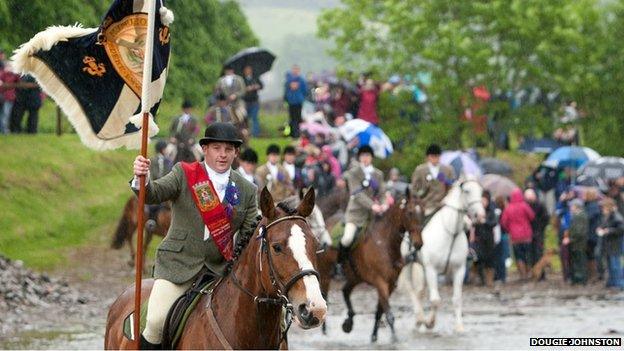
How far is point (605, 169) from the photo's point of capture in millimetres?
31422

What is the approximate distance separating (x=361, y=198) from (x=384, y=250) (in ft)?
3.56

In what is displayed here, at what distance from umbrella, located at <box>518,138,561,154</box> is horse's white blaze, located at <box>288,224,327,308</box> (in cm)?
3025

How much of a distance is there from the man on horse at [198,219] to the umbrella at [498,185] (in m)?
21.8

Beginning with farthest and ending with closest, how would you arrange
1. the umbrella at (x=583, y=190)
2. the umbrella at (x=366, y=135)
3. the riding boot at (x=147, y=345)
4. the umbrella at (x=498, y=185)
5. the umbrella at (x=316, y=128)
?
the umbrella at (x=316, y=128) < the umbrella at (x=366, y=135) < the umbrella at (x=498, y=185) < the umbrella at (x=583, y=190) < the riding boot at (x=147, y=345)

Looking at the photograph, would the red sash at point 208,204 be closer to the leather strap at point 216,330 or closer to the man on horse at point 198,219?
the man on horse at point 198,219

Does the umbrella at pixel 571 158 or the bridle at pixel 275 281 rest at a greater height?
the umbrella at pixel 571 158

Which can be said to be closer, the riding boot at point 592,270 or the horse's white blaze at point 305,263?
the horse's white blaze at point 305,263

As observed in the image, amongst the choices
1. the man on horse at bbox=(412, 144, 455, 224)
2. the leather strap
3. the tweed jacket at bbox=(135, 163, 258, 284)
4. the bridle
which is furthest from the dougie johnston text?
the bridle

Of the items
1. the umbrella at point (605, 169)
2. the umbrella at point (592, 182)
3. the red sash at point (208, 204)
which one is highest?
the umbrella at point (605, 169)

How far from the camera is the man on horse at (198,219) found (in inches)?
429

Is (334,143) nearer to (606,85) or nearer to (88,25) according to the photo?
(606,85)

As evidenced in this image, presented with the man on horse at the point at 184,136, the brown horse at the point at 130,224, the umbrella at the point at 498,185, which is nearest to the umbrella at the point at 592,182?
the umbrella at the point at 498,185

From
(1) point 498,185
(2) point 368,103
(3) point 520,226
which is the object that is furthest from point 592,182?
(2) point 368,103

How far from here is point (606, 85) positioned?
127ft
